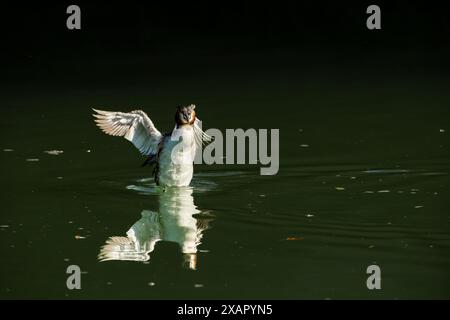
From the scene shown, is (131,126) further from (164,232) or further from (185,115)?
(164,232)

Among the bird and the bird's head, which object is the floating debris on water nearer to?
the bird

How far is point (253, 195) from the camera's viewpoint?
1052 cm

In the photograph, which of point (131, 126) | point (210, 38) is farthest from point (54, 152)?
point (210, 38)

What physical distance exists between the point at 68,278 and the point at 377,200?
316cm

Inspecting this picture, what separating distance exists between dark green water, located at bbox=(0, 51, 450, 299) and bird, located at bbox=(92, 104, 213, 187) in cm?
21

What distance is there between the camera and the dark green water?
26.5 feet

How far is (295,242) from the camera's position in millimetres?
8914

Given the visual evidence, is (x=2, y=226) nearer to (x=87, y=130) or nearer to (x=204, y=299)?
(x=204, y=299)

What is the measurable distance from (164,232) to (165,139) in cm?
158

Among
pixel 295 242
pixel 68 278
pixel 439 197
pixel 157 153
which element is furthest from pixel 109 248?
pixel 439 197

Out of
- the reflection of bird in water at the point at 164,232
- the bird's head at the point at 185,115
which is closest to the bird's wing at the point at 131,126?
the bird's head at the point at 185,115

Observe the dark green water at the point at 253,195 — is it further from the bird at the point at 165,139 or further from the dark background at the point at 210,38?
the dark background at the point at 210,38

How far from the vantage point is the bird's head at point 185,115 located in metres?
10.6

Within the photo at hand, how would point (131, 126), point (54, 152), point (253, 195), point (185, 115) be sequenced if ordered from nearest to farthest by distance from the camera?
1. point (253, 195)
2. point (185, 115)
3. point (131, 126)
4. point (54, 152)
